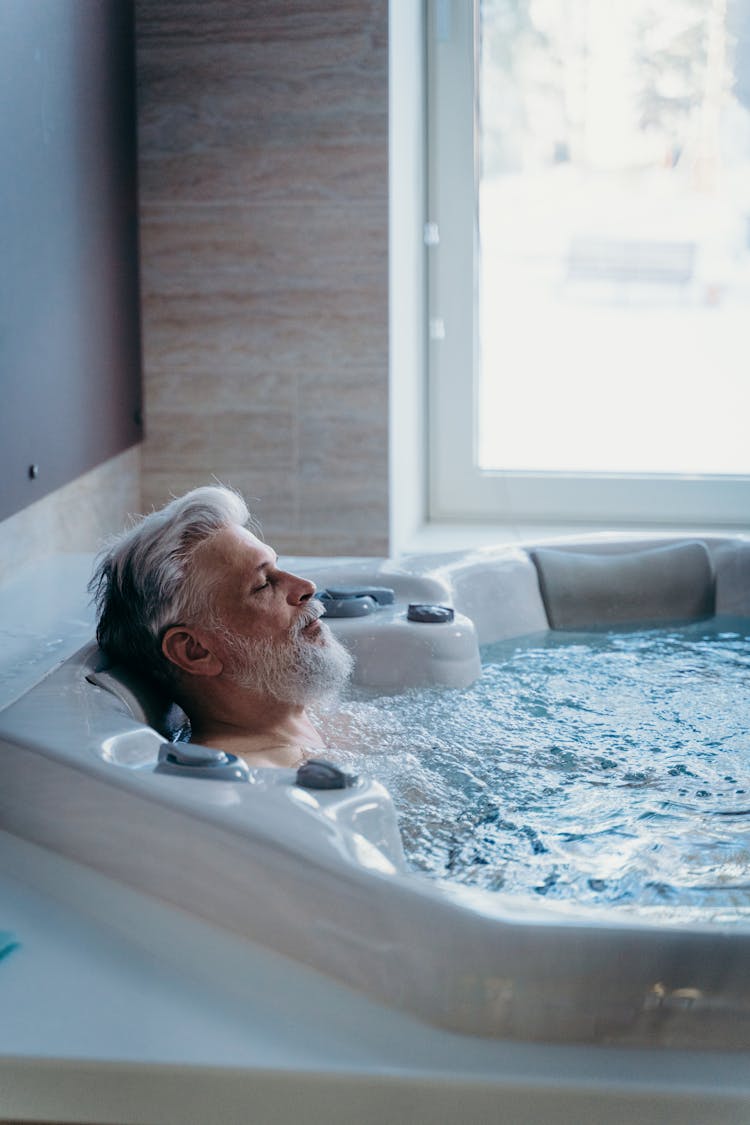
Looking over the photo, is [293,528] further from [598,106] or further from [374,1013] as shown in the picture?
[374,1013]

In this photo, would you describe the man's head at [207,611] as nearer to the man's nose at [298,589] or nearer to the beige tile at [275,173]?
the man's nose at [298,589]

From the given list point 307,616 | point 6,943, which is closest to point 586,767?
point 307,616

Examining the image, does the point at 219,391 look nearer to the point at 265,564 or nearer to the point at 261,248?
the point at 261,248

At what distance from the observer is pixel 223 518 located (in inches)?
72.4

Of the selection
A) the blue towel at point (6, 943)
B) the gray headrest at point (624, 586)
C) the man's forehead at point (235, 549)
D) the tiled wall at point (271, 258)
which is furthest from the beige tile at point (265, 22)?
the blue towel at point (6, 943)

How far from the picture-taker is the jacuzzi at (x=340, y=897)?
1.09 metres

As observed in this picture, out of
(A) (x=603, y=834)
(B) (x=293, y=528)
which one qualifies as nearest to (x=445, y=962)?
(A) (x=603, y=834)

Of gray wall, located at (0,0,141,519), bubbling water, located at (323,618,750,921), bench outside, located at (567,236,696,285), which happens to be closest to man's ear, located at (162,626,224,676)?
bubbling water, located at (323,618,750,921)

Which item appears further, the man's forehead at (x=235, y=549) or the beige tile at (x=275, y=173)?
the beige tile at (x=275, y=173)

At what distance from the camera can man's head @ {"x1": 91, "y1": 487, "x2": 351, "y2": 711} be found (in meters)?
1.78

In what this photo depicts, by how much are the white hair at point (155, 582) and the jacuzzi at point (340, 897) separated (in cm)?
5

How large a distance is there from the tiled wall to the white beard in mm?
1170

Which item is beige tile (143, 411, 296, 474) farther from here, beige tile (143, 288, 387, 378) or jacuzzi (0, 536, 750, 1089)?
jacuzzi (0, 536, 750, 1089)

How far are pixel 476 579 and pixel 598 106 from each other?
128 centimetres
